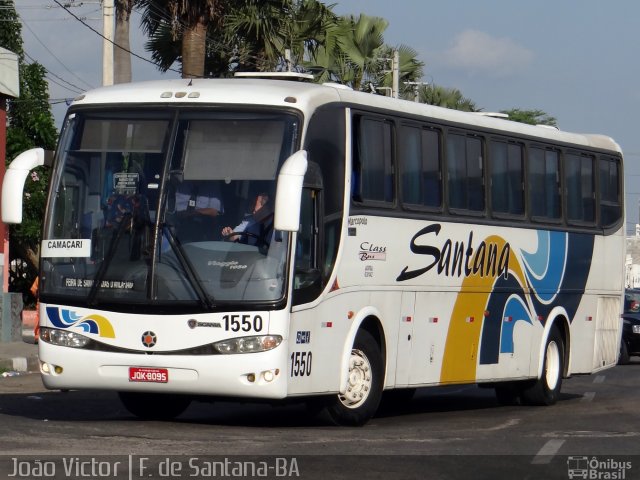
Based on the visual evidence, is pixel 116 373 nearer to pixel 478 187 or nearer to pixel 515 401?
pixel 478 187

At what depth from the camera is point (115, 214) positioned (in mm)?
12672

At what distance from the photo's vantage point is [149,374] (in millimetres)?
12305

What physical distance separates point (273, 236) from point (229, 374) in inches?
49.3

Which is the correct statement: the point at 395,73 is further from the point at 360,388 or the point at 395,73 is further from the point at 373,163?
the point at 360,388

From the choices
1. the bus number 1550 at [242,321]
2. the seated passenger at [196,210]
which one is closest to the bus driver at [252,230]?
the seated passenger at [196,210]

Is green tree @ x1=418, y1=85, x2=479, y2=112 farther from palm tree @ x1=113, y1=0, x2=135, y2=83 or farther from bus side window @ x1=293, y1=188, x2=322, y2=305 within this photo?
bus side window @ x1=293, y1=188, x2=322, y2=305

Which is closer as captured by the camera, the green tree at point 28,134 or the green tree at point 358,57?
the green tree at point 28,134

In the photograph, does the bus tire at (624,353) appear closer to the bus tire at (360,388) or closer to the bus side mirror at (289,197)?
the bus tire at (360,388)

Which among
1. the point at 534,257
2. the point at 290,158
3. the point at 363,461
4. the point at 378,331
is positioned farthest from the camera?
the point at 534,257

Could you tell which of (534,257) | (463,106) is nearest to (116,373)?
(534,257)

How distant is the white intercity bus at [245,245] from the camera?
12219 millimetres

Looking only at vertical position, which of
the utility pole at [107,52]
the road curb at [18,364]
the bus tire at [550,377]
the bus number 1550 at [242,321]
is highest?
the utility pole at [107,52]

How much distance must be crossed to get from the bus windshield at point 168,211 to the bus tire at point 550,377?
22.1 ft

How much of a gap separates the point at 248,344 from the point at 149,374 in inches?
36.4
